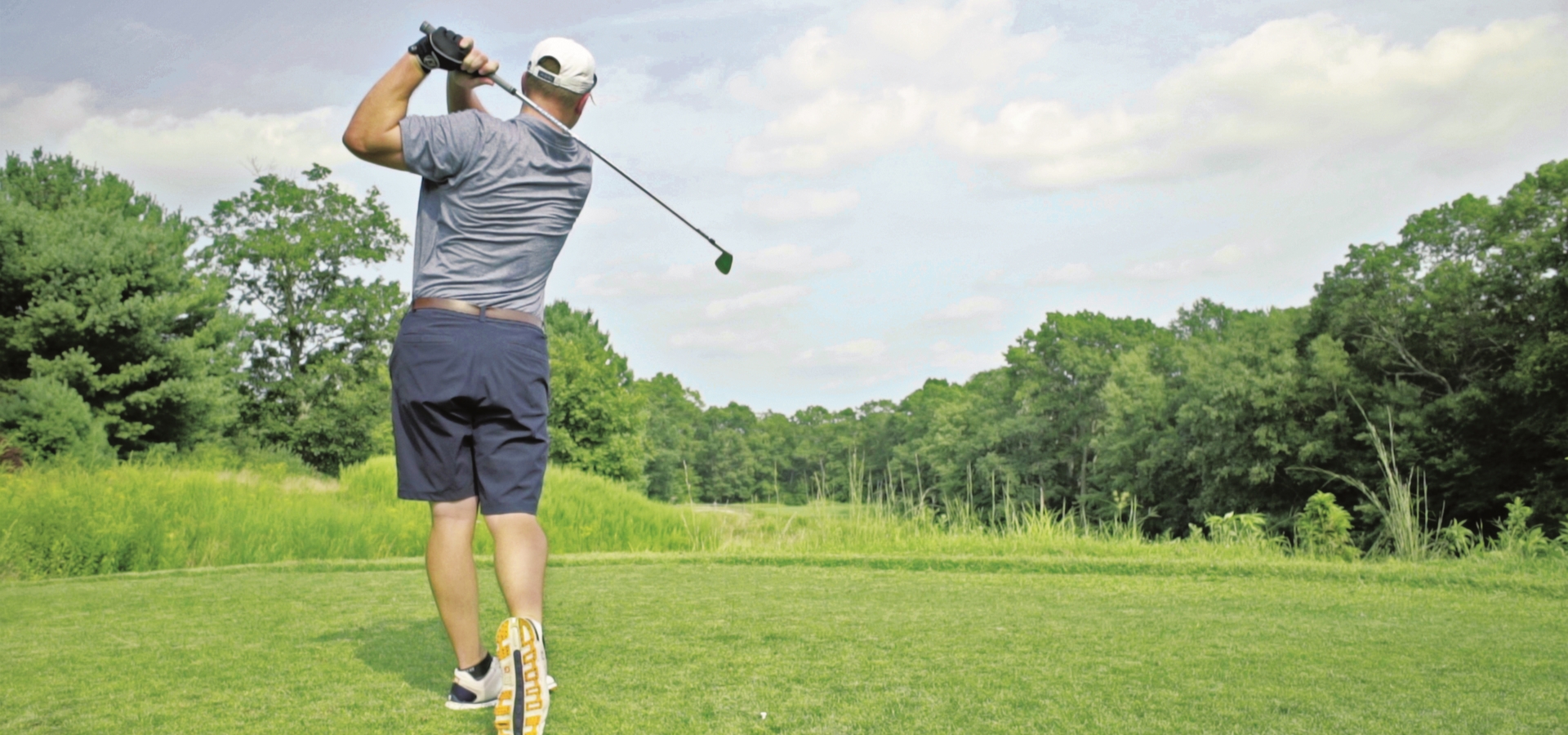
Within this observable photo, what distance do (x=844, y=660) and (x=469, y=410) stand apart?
1187 millimetres

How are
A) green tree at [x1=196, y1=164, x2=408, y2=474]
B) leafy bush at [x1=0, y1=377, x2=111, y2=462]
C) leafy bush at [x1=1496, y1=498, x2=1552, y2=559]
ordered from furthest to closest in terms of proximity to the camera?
1. green tree at [x1=196, y1=164, x2=408, y2=474]
2. leafy bush at [x1=0, y1=377, x2=111, y2=462]
3. leafy bush at [x1=1496, y1=498, x2=1552, y2=559]

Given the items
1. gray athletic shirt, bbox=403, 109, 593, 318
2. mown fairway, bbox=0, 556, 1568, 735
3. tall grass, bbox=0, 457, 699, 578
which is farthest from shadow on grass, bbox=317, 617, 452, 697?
tall grass, bbox=0, 457, 699, 578

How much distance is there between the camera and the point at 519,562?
217cm

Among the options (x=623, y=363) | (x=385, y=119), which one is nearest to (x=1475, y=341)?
(x=623, y=363)

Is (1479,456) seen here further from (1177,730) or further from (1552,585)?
(1177,730)

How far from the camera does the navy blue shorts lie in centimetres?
214

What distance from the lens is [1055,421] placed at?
154ft

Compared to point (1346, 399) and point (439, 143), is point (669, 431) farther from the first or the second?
point (439, 143)

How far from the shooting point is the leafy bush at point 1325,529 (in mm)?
6852

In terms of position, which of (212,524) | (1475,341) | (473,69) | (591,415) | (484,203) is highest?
(1475,341)

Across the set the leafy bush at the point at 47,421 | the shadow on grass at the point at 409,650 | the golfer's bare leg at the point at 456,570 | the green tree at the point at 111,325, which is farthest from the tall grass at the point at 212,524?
the green tree at the point at 111,325

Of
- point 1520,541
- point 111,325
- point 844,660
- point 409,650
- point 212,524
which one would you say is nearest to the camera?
point 844,660

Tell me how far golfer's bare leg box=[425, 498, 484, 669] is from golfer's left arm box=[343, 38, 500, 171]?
77cm

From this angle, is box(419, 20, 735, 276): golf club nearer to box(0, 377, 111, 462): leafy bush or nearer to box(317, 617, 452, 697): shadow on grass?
box(317, 617, 452, 697): shadow on grass
